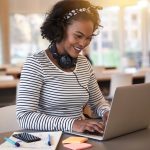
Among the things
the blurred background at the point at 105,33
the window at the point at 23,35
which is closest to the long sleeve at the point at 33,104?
the blurred background at the point at 105,33

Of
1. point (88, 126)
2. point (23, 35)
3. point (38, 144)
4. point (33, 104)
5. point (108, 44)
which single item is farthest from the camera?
point (108, 44)

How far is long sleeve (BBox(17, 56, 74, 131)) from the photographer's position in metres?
1.40

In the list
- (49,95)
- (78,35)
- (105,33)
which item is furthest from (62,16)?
(105,33)

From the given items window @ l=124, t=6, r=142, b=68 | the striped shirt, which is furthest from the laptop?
window @ l=124, t=6, r=142, b=68

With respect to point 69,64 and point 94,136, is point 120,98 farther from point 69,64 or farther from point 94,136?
point 69,64

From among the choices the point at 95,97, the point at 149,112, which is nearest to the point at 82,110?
the point at 95,97

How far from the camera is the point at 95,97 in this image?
5.71ft

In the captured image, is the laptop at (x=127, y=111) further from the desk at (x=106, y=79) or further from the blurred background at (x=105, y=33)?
the blurred background at (x=105, y=33)

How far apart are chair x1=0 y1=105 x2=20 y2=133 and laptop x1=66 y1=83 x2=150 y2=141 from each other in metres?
0.49

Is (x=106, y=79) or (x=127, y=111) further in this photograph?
(x=106, y=79)

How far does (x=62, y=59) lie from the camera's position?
5.25 ft

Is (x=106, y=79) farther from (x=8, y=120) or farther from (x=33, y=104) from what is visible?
(x=33, y=104)

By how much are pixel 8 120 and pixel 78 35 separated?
547 mm

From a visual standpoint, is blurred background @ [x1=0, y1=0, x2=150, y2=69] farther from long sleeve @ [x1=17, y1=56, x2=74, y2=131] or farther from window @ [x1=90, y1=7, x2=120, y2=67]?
long sleeve @ [x1=17, y1=56, x2=74, y2=131]
